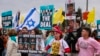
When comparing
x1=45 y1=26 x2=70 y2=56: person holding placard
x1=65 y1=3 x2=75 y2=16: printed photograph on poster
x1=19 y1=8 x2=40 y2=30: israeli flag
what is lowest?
x1=45 y1=26 x2=70 y2=56: person holding placard

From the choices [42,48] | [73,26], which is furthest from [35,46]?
[73,26]

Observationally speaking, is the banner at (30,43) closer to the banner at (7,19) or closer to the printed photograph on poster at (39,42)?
the printed photograph on poster at (39,42)

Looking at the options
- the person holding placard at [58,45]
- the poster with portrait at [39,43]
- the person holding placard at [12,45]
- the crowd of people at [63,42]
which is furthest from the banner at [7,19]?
the person holding placard at [58,45]

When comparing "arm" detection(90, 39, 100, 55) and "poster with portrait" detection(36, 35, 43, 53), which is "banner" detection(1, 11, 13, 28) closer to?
"poster with portrait" detection(36, 35, 43, 53)

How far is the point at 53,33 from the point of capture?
15289 millimetres

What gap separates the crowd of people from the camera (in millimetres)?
13938

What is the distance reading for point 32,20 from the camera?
1569cm

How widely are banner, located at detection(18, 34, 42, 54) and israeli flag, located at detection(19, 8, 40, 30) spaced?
490mm

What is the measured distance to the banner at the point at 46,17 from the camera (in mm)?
17047

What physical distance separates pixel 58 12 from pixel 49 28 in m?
6.00

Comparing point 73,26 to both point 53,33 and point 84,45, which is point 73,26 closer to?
point 53,33

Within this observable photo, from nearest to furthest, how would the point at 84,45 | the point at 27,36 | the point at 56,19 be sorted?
the point at 84,45 < the point at 27,36 < the point at 56,19

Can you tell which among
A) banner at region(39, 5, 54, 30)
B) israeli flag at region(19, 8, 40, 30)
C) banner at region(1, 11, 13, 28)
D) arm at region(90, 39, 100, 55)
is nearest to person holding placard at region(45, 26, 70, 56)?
arm at region(90, 39, 100, 55)

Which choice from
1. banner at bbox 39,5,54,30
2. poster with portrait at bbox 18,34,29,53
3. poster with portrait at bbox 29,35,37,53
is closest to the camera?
poster with portrait at bbox 29,35,37,53
